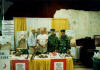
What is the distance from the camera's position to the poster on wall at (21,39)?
6.85 meters

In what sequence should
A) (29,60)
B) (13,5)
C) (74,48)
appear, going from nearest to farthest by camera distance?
(29,60) < (74,48) < (13,5)

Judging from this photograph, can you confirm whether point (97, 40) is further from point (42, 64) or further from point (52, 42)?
point (42, 64)

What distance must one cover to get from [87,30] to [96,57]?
2750 millimetres

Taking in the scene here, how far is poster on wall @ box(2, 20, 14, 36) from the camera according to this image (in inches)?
275

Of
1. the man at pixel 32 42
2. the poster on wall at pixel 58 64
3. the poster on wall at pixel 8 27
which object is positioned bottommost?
the poster on wall at pixel 58 64

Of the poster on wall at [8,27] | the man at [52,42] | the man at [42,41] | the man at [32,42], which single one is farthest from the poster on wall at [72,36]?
the poster on wall at [8,27]

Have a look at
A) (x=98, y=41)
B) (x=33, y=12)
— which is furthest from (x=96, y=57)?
(x=33, y=12)

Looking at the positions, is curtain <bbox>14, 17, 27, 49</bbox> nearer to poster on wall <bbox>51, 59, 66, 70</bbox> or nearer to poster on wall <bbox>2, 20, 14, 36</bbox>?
poster on wall <bbox>2, 20, 14, 36</bbox>

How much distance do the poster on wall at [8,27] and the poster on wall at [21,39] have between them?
0.94ft

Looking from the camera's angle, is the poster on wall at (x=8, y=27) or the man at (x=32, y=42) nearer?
the man at (x=32, y=42)

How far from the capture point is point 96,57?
4.79 meters

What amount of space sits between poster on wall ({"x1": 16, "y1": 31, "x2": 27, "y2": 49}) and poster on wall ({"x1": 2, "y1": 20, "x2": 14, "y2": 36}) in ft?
0.94

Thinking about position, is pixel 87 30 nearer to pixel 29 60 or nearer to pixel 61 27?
pixel 61 27

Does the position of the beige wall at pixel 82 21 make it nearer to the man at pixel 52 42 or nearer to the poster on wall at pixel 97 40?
the poster on wall at pixel 97 40
